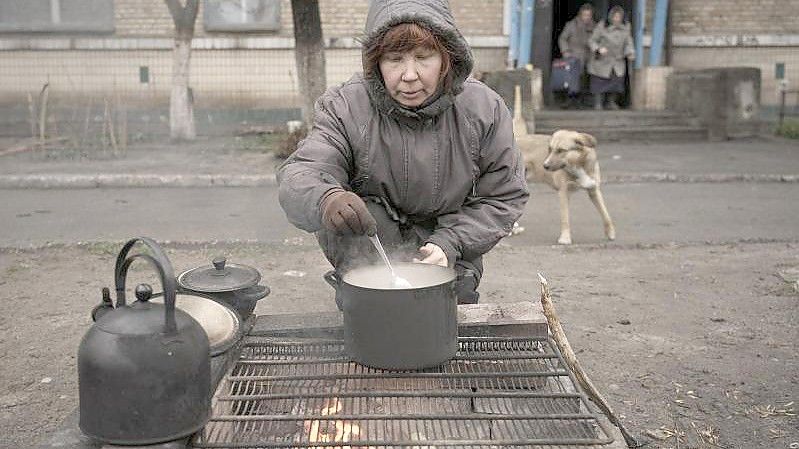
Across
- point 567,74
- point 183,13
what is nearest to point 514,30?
point 567,74

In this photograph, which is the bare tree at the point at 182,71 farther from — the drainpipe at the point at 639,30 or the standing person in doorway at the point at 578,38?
the drainpipe at the point at 639,30

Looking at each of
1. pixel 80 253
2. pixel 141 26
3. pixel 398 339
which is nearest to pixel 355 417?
pixel 398 339

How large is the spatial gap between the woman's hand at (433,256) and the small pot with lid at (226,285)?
65cm

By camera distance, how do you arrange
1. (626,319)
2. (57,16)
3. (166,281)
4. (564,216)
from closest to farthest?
1. (166,281)
2. (626,319)
3. (564,216)
4. (57,16)

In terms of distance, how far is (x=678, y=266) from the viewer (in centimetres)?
579

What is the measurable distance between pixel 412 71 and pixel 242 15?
502 inches

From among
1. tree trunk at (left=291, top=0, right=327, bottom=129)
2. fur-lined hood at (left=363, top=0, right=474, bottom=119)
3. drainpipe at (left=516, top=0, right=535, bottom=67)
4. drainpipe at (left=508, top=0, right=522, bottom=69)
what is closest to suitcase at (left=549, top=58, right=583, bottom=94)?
drainpipe at (left=516, top=0, right=535, bottom=67)

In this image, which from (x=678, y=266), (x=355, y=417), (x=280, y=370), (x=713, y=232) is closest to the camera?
(x=355, y=417)

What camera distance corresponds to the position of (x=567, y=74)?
14.0 m

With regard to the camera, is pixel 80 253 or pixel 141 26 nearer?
pixel 80 253

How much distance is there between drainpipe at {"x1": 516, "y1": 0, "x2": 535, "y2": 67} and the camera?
1412cm

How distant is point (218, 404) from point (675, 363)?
247cm

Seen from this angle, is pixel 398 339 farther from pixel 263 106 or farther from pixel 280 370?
pixel 263 106

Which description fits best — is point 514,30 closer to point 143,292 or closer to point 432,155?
point 432,155
